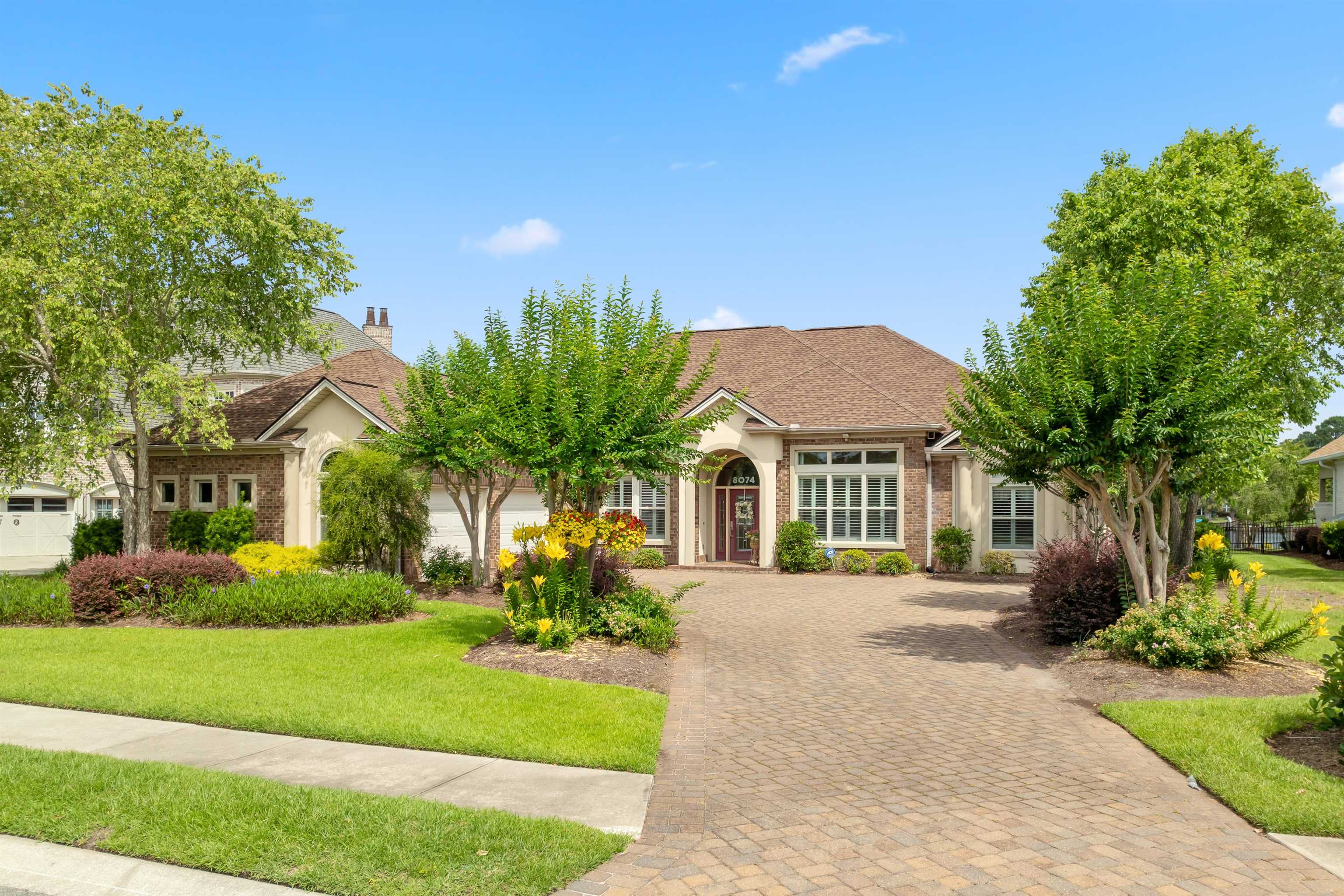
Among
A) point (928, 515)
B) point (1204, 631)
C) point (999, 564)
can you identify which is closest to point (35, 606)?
point (1204, 631)

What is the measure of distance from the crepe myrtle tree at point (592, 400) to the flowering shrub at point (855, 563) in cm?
1203

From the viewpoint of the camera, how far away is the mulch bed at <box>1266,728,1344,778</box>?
282 inches

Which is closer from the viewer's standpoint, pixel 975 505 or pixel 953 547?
pixel 953 547

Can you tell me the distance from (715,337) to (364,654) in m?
22.1

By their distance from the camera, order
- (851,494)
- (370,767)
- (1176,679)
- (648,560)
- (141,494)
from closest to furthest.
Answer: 1. (370,767)
2. (1176,679)
3. (141,494)
4. (851,494)
5. (648,560)

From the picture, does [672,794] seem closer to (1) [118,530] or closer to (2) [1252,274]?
(2) [1252,274]

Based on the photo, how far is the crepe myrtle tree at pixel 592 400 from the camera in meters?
12.0

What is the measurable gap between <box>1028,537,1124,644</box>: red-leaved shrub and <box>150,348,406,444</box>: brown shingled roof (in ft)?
52.0

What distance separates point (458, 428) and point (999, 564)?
1480 centimetres

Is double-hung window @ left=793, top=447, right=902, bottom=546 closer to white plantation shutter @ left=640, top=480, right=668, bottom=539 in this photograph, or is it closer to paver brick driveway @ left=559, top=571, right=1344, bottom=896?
white plantation shutter @ left=640, top=480, right=668, bottom=539

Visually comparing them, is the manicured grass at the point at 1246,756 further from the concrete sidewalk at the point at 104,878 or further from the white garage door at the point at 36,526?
the white garage door at the point at 36,526

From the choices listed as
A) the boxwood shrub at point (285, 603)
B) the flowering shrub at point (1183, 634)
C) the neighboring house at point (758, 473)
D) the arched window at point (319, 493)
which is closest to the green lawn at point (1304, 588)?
the flowering shrub at point (1183, 634)

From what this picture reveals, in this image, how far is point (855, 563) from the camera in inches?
957

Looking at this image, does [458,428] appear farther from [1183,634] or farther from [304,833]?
[1183,634]
